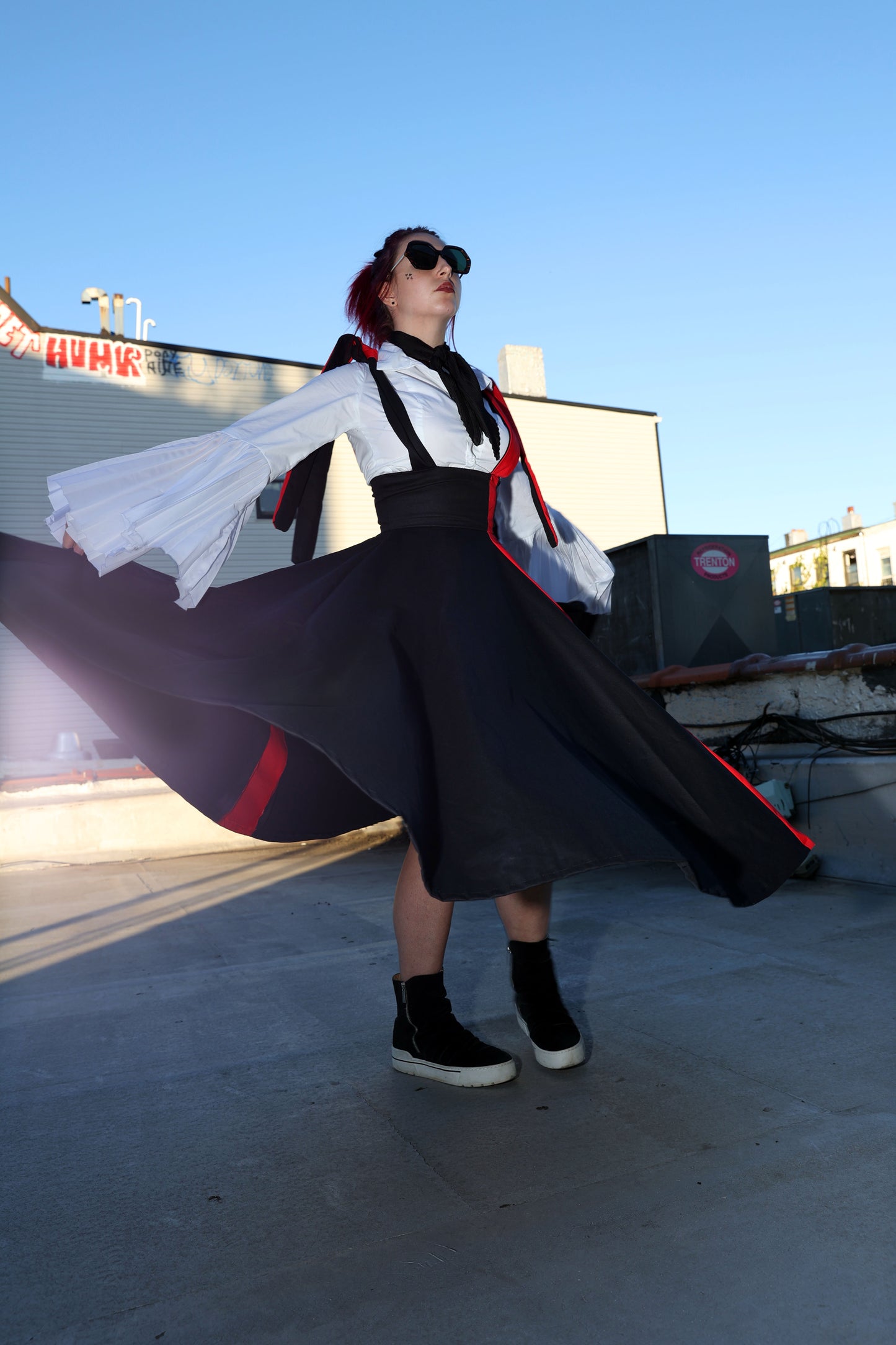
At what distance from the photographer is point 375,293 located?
2.47 meters

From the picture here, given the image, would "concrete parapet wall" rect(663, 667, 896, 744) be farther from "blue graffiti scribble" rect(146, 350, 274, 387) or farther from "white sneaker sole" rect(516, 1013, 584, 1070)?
"blue graffiti scribble" rect(146, 350, 274, 387)

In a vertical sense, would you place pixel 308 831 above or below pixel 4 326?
below

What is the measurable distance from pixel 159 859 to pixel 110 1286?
5332 millimetres

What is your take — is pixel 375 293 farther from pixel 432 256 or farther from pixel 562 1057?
pixel 562 1057

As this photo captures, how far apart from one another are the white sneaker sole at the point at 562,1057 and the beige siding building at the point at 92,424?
12585 millimetres

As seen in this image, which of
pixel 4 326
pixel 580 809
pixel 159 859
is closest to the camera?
pixel 580 809

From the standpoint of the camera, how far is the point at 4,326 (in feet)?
50.0

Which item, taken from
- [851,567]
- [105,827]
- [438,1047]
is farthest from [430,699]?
[851,567]

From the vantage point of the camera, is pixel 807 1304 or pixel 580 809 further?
pixel 580 809

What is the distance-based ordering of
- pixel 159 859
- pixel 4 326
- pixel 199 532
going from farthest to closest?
pixel 4 326 → pixel 159 859 → pixel 199 532

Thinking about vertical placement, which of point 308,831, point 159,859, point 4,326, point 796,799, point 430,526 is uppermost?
point 4,326

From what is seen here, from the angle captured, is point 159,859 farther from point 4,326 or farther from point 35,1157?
point 4,326

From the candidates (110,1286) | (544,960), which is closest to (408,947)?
(544,960)

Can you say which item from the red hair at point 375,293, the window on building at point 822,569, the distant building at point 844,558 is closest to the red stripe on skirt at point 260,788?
the red hair at point 375,293
